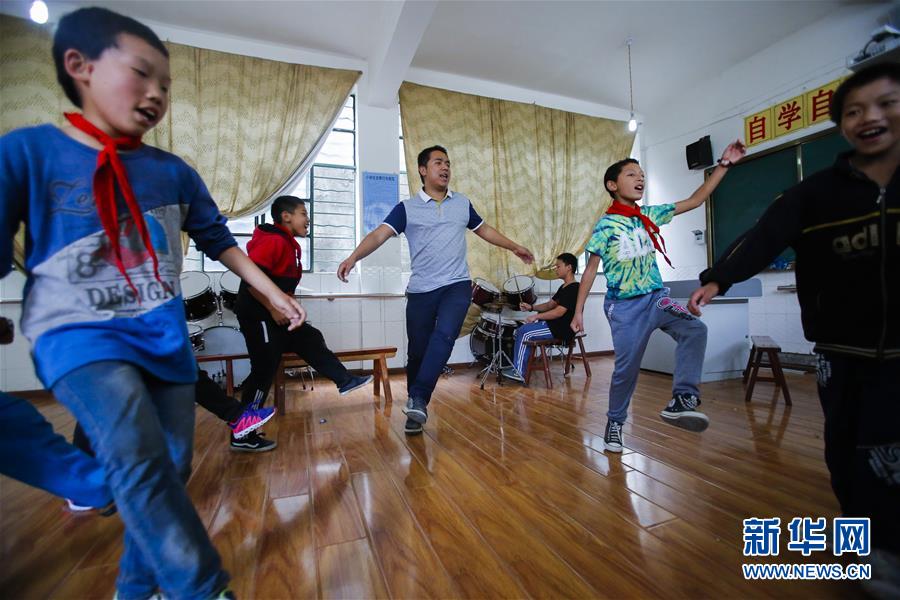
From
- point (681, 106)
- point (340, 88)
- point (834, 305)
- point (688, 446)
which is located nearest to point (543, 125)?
point (681, 106)

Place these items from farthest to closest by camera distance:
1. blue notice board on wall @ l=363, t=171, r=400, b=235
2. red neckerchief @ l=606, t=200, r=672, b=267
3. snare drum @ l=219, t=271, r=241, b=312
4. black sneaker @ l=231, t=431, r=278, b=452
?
blue notice board on wall @ l=363, t=171, r=400, b=235 < snare drum @ l=219, t=271, r=241, b=312 < black sneaker @ l=231, t=431, r=278, b=452 < red neckerchief @ l=606, t=200, r=672, b=267

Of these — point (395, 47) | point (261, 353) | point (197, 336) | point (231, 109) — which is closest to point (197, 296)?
point (197, 336)

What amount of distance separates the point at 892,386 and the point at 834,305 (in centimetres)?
22

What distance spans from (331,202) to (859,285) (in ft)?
14.5

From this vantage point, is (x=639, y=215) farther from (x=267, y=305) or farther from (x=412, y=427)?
(x=267, y=305)

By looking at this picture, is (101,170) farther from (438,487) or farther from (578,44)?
(578,44)

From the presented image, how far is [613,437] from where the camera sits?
78.8 inches

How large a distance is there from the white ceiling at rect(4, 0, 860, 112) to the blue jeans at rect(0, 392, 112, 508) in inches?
141

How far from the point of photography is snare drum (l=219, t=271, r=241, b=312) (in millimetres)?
3751

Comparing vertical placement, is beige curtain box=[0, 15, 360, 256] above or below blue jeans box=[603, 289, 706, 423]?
above

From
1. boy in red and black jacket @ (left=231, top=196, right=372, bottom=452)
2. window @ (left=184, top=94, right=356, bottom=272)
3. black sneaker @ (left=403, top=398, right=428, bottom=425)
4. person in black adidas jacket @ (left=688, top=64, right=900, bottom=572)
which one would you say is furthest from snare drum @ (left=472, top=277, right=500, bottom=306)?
person in black adidas jacket @ (left=688, top=64, right=900, bottom=572)

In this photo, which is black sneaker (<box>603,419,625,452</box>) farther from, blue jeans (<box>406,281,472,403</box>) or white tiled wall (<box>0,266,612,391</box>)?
white tiled wall (<box>0,266,612,391</box>)

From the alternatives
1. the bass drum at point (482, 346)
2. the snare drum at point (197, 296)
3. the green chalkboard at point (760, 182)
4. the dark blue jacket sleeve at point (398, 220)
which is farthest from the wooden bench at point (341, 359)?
the green chalkboard at point (760, 182)

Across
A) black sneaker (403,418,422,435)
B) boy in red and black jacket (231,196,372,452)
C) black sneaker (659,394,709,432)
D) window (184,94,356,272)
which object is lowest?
black sneaker (403,418,422,435)
